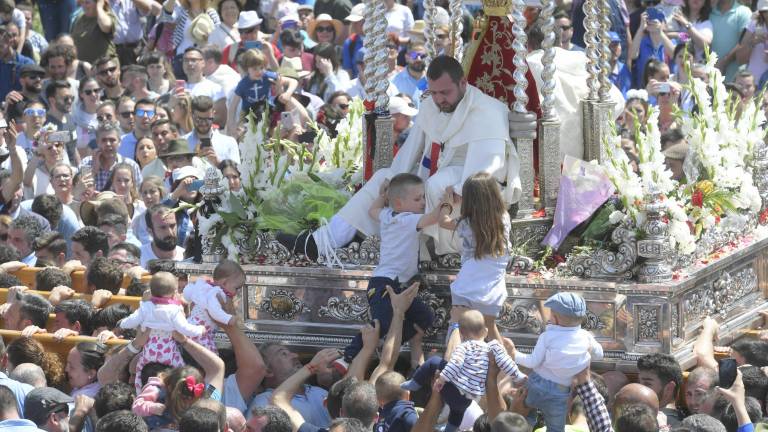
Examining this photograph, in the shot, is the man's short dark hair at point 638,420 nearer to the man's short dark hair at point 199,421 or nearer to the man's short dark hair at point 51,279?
the man's short dark hair at point 199,421

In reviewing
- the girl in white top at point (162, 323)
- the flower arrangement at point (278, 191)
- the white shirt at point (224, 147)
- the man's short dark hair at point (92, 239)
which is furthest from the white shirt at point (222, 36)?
the girl in white top at point (162, 323)

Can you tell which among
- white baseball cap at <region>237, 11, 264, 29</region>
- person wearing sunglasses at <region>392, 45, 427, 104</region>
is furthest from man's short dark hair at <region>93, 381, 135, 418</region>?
white baseball cap at <region>237, 11, 264, 29</region>

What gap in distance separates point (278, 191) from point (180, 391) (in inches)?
106

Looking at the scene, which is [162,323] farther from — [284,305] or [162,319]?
[284,305]

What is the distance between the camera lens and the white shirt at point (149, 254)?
620 inches

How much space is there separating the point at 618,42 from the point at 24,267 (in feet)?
24.6

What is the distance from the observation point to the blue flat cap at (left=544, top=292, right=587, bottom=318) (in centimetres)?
1130

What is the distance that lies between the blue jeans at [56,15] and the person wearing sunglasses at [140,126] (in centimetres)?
424

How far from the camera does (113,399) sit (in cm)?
1203

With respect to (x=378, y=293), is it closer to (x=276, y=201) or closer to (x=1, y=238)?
(x=276, y=201)

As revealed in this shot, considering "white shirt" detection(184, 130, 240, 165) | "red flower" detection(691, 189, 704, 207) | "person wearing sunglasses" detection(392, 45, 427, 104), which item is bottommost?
"white shirt" detection(184, 130, 240, 165)

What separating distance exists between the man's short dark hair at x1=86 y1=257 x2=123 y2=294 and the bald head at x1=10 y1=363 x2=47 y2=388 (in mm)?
1836

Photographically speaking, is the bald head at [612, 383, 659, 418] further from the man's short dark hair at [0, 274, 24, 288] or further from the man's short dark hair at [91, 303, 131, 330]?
the man's short dark hair at [0, 274, 24, 288]

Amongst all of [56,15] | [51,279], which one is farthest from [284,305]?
[56,15]
